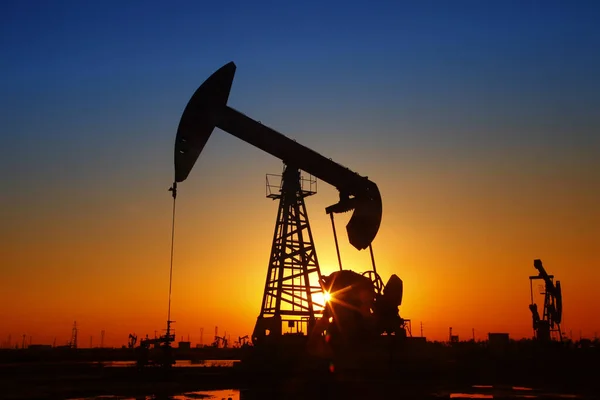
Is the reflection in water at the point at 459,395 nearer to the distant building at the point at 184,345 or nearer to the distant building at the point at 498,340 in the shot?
the distant building at the point at 498,340

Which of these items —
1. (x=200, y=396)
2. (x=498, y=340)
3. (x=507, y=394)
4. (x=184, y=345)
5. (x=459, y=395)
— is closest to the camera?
(x=200, y=396)

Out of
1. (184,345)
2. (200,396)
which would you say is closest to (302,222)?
(200,396)

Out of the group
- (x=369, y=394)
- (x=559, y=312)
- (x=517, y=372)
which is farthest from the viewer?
(x=559, y=312)

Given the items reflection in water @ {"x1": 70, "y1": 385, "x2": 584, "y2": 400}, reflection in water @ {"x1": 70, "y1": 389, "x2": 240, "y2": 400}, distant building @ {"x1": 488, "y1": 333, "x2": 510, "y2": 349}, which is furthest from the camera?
distant building @ {"x1": 488, "y1": 333, "x2": 510, "y2": 349}

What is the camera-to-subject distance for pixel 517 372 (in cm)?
4088

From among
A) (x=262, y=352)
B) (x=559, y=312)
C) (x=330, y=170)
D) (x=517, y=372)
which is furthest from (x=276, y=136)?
(x=559, y=312)

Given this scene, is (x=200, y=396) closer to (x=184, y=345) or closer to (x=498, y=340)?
(x=498, y=340)

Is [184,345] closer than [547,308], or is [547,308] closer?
[547,308]

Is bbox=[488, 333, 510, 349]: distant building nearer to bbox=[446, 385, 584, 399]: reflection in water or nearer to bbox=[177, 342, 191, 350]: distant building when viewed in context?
bbox=[446, 385, 584, 399]: reflection in water

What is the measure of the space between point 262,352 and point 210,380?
3.75 metres

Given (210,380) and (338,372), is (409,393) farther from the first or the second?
(210,380)

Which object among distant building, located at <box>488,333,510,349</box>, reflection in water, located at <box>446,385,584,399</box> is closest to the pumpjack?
reflection in water, located at <box>446,385,584,399</box>

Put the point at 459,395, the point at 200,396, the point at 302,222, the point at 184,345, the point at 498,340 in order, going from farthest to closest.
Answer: the point at 184,345
the point at 498,340
the point at 302,222
the point at 459,395
the point at 200,396

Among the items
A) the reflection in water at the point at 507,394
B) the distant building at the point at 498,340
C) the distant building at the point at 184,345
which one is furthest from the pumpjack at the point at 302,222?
the distant building at the point at 184,345
